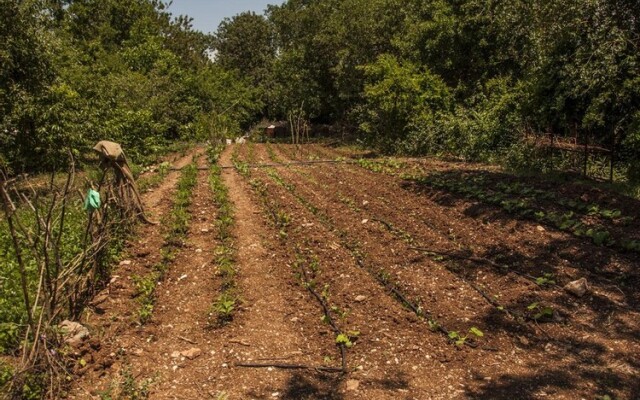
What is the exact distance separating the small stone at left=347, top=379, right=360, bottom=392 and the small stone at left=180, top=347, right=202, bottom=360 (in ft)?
4.63

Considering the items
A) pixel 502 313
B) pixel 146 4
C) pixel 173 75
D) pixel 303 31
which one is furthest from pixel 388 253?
pixel 146 4

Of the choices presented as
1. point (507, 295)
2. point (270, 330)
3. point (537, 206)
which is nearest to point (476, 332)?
point (507, 295)

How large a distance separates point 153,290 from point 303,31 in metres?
31.1

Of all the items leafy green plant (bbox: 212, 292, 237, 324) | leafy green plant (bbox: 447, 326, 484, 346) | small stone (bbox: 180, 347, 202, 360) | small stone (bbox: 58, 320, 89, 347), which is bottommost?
leafy green plant (bbox: 447, 326, 484, 346)

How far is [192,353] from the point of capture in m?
4.42

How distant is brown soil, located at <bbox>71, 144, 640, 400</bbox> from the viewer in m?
3.96

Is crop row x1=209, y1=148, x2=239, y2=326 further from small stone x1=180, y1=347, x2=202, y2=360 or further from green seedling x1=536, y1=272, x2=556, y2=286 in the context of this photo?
green seedling x1=536, y1=272, x2=556, y2=286

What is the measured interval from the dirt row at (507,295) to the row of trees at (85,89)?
416 centimetres

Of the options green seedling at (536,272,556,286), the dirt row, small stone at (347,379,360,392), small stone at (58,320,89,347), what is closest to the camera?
small stone at (347,379,360,392)

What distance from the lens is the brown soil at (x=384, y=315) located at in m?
3.96

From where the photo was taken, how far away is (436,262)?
6.23 m

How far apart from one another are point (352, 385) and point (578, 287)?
9.47ft

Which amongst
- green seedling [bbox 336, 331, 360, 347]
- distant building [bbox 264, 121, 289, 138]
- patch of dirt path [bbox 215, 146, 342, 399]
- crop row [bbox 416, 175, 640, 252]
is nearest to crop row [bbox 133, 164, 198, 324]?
patch of dirt path [bbox 215, 146, 342, 399]

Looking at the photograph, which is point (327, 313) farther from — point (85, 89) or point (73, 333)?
point (85, 89)
